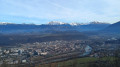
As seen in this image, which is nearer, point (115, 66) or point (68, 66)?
point (115, 66)

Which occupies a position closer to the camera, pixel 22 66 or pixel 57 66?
pixel 57 66

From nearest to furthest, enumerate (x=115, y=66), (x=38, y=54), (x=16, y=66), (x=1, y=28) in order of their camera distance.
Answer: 1. (x=115, y=66)
2. (x=16, y=66)
3. (x=38, y=54)
4. (x=1, y=28)

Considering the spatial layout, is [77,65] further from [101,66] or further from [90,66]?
[101,66]

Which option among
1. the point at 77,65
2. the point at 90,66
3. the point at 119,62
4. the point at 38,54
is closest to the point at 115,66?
the point at 119,62

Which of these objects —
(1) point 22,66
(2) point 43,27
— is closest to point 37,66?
(1) point 22,66

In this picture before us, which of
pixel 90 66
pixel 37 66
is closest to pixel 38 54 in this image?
pixel 37 66

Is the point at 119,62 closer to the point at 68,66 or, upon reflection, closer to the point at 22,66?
the point at 68,66

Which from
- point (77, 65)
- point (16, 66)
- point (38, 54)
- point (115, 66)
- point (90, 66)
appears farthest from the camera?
point (38, 54)

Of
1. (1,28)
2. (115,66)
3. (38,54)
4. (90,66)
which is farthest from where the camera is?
(1,28)

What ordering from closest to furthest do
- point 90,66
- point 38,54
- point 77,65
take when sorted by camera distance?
point 90,66, point 77,65, point 38,54
